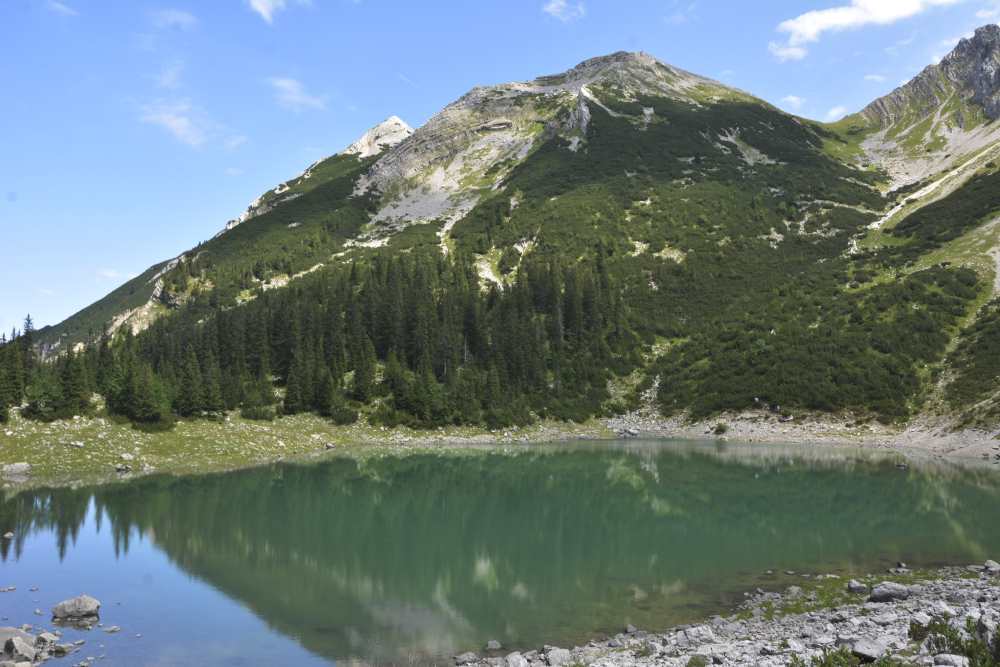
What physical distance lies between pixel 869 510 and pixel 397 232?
133 m

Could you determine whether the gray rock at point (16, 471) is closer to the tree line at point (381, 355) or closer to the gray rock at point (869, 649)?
the tree line at point (381, 355)

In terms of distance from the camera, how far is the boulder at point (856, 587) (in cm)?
2109

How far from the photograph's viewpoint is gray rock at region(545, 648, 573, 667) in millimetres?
16266

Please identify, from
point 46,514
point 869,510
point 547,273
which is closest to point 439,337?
point 547,273

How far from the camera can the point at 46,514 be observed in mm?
37281

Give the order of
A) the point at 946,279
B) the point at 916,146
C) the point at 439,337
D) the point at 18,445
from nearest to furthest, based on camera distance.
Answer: the point at 18,445 → the point at 946,279 → the point at 439,337 → the point at 916,146

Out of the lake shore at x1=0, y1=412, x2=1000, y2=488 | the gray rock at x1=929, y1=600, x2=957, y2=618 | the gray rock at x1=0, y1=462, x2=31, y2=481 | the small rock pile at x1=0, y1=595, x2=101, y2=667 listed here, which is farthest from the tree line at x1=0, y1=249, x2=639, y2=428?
the gray rock at x1=929, y1=600, x2=957, y2=618

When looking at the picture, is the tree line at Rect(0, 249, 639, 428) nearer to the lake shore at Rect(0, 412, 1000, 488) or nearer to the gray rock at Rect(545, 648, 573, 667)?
the lake shore at Rect(0, 412, 1000, 488)

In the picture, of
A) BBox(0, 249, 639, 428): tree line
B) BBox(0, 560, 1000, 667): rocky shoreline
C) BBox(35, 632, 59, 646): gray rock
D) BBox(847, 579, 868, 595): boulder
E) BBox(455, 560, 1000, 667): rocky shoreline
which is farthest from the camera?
BBox(0, 249, 639, 428): tree line

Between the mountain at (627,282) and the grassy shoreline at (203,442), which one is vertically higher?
the mountain at (627,282)

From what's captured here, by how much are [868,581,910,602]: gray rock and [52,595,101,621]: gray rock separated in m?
24.7

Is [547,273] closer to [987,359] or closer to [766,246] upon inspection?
[766,246]

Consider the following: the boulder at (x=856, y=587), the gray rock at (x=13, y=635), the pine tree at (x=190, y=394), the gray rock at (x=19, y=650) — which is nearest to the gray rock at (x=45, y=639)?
the gray rock at (x=13, y=635)

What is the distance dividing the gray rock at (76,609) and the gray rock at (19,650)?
349 cm
